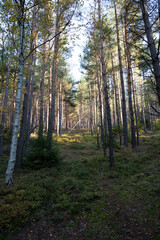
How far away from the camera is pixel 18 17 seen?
197 inches

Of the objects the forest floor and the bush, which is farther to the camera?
the bush

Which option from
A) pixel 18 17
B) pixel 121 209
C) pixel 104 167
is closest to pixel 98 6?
pixel 18 17

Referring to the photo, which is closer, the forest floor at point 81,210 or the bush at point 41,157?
the forest floor at point 81,210

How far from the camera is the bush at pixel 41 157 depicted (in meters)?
7.67

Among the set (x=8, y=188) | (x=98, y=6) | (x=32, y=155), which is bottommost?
(x=8, y=188)

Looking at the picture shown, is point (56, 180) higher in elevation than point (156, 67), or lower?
lower

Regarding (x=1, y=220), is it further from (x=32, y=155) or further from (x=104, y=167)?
(x=104, y=167)

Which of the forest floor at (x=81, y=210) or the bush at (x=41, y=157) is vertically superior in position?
the bush at (x=41, y=157)

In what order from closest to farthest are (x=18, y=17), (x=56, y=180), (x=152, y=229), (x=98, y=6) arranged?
(x=152, y=229) → (x=18, y=17) → (x=56, y=180) → (x=98, y=6)

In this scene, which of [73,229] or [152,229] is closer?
[152,229]

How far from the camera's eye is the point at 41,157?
7.88m

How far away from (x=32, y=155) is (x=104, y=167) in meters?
4.32

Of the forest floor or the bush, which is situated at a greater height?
the bush

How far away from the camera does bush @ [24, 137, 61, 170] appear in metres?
7.67
